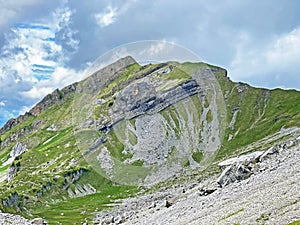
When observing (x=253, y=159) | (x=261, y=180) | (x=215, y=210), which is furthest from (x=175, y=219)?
(x=253, y=159)

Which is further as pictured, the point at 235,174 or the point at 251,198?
the point at 235,174

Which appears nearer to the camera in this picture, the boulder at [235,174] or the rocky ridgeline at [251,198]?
the rocky ridgeline at [251,198]

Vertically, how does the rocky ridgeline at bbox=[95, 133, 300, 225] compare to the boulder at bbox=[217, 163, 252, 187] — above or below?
below

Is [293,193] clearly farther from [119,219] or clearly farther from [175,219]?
[119,219]

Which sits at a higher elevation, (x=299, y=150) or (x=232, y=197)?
(x=299, y=150)

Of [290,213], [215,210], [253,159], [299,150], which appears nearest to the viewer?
[290,213]

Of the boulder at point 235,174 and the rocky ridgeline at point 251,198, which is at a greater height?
the boulder at point 235,174

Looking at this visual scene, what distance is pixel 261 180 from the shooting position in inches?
2987

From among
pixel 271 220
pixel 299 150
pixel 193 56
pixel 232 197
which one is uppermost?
pixel 193 56

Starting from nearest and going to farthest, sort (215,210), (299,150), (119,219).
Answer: (215,210) → (299,150) → (119,219)

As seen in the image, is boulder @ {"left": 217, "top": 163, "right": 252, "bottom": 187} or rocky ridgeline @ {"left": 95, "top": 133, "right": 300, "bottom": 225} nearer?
rocky ridgeline @ {"left": 95, "top": 133, "right": 300, "bottom": 225}

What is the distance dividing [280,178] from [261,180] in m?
5.99

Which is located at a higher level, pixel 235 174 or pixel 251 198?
pixel 235 174

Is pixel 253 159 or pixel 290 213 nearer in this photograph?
pixel 290 213
